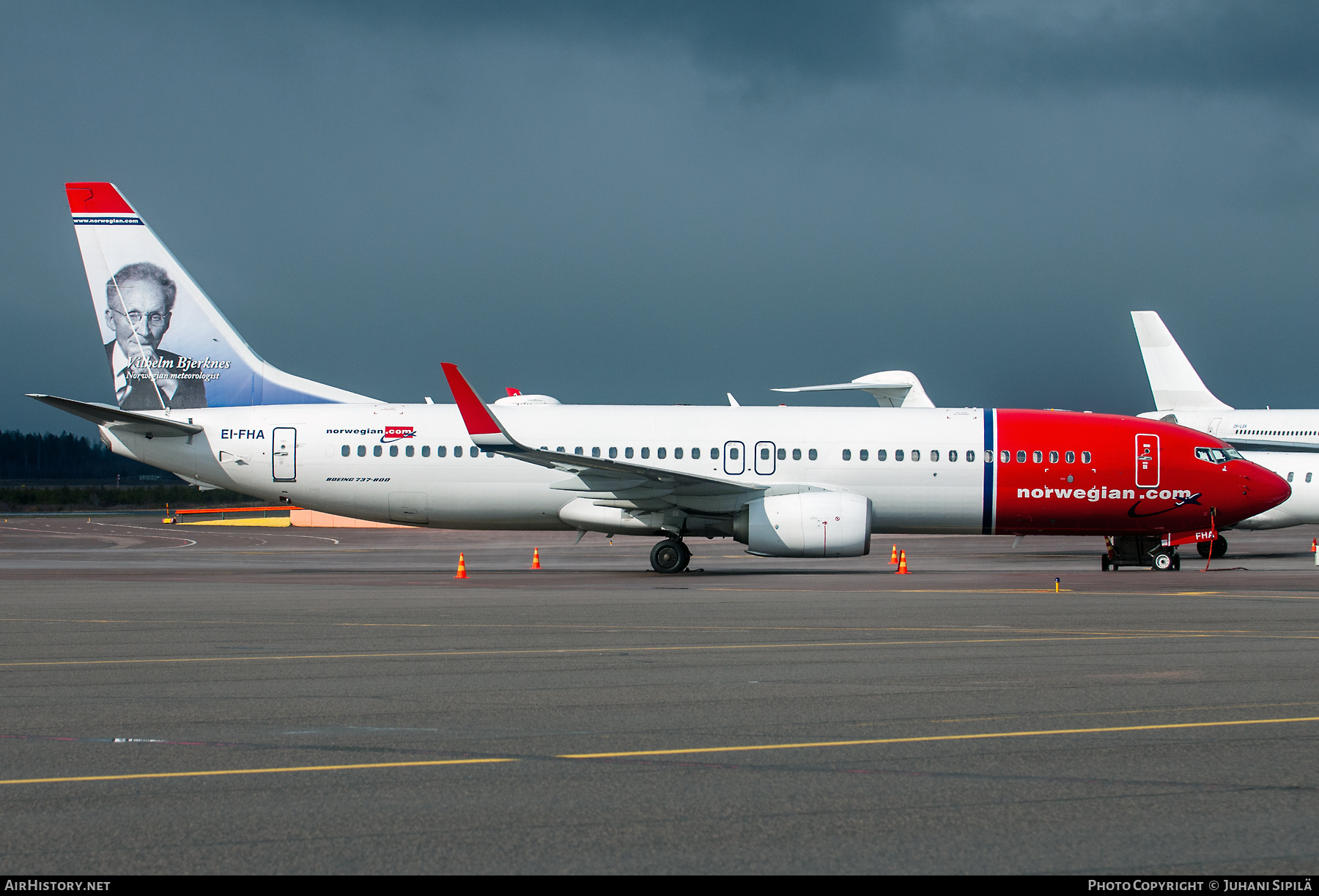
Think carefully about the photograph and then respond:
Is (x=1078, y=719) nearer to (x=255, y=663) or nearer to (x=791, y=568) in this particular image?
(x=255, y=663)

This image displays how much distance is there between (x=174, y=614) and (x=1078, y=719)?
11231 millimetres

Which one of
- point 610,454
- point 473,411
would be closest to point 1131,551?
point 610,454

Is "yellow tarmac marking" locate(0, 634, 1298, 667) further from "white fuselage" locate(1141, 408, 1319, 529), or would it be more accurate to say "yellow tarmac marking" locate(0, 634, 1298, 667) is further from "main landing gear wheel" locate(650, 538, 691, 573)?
"white fuselage" locate(1141, 408, 1319, 529)

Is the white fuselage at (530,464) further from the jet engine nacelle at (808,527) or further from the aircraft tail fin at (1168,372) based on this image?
the aircraft tail fin at (1168,372)

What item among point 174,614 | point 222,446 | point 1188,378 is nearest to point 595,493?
point 222,446

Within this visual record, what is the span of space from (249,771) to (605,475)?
16.2 m

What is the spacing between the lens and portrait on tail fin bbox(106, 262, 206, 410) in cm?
2420

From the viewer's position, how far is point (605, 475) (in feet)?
73.7

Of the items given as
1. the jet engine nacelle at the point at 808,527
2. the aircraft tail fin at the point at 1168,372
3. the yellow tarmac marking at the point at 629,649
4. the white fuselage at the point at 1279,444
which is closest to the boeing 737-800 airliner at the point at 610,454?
the jet engine nacelle at the point at 808,527

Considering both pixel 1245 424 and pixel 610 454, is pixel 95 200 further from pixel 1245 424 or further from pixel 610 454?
pixel 1245 424

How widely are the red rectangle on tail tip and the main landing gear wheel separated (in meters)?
13.6

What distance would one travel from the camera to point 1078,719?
25.8ft

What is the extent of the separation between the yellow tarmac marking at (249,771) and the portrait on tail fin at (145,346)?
19684 millimetres

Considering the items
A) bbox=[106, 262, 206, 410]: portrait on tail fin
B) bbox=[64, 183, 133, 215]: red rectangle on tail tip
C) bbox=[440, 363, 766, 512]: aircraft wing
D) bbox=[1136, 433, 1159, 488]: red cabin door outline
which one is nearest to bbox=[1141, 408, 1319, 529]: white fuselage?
bbox=[1136, 433, 1159, 488]: red cabin door outline
